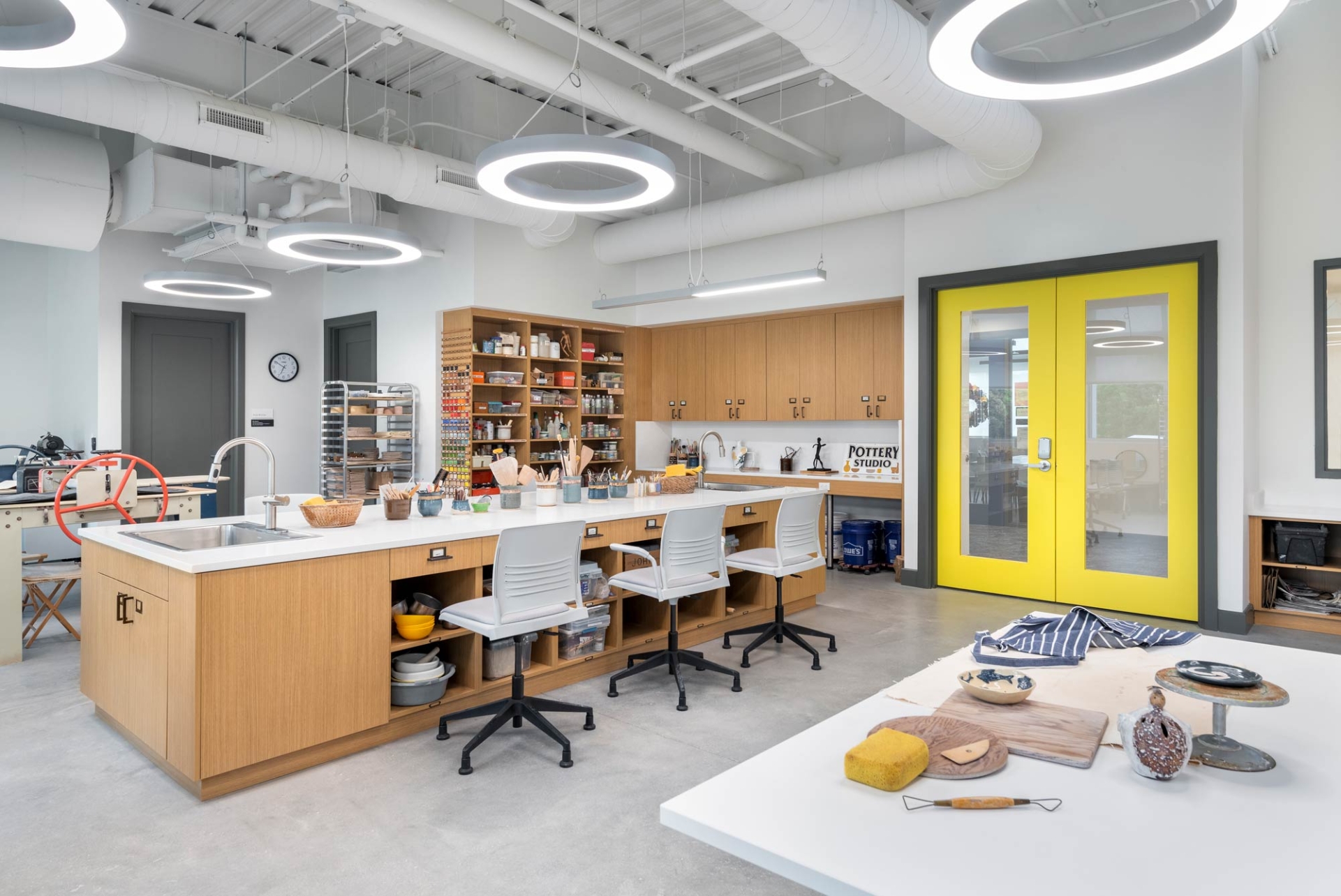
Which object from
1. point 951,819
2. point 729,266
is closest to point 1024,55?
point 729,266

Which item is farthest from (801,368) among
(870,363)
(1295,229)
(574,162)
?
(574,162)

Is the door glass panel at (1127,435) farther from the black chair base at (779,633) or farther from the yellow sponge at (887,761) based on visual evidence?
the yellow sponge at (887,761)

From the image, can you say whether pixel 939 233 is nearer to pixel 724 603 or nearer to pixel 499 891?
pixel 724 603

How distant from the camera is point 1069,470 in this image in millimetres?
6121

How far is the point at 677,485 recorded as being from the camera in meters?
5.75

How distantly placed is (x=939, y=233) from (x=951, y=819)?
619 cm

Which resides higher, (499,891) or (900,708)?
(900,708)

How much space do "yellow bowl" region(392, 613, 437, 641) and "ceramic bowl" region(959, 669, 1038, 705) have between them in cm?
257

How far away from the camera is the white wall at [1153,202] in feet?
17.6

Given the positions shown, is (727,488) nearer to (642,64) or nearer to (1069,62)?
(642,64)

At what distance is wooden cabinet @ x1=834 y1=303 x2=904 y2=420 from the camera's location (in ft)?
25.2

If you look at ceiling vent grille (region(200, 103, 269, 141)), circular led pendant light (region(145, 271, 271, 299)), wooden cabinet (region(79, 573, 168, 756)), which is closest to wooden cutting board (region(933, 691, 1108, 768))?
wooden cabinet (region(79, 573, 168, 756))

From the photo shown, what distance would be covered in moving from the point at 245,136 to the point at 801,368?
5345mm

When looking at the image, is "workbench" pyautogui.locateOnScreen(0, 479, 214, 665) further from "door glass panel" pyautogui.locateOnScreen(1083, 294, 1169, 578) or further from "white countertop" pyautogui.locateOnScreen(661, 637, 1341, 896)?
"door glass panel" pyautogui.locateOnScreen(1083, 294, 1169, 578)
